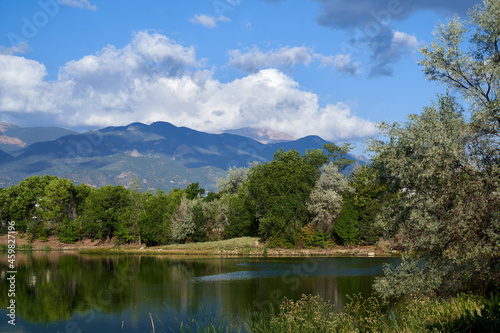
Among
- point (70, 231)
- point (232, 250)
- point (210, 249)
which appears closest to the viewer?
point (232, 250)

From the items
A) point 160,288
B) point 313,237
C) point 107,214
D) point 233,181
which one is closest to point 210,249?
point 313,237

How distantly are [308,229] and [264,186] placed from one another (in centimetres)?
868

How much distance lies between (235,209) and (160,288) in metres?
34.6

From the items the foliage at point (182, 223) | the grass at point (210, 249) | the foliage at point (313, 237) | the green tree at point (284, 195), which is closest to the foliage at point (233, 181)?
the foliage at point (182, 223)

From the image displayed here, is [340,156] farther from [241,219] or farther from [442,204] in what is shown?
[442,204]

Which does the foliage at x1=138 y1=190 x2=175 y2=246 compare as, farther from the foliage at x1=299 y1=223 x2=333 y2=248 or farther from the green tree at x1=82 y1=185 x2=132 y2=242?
the foliage at x1=299 y1=223 x2=333 y2=248

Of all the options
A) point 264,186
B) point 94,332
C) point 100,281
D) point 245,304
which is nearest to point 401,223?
point 245,304

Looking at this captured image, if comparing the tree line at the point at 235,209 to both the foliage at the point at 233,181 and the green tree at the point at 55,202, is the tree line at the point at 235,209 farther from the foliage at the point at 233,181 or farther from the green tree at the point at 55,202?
the foliage at the point at 233,181

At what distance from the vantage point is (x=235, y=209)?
65375 millimetres

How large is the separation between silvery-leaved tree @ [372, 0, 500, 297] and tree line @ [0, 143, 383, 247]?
1321 inches

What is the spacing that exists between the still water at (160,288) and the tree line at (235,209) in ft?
27.9

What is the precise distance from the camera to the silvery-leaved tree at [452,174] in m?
14.5

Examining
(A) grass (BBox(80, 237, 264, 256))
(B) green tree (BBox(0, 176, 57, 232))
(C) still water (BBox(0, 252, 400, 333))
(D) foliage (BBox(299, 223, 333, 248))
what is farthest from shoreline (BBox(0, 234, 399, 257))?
(B) green tree (BBox(0, 176, 57, 232))

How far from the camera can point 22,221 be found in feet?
238
